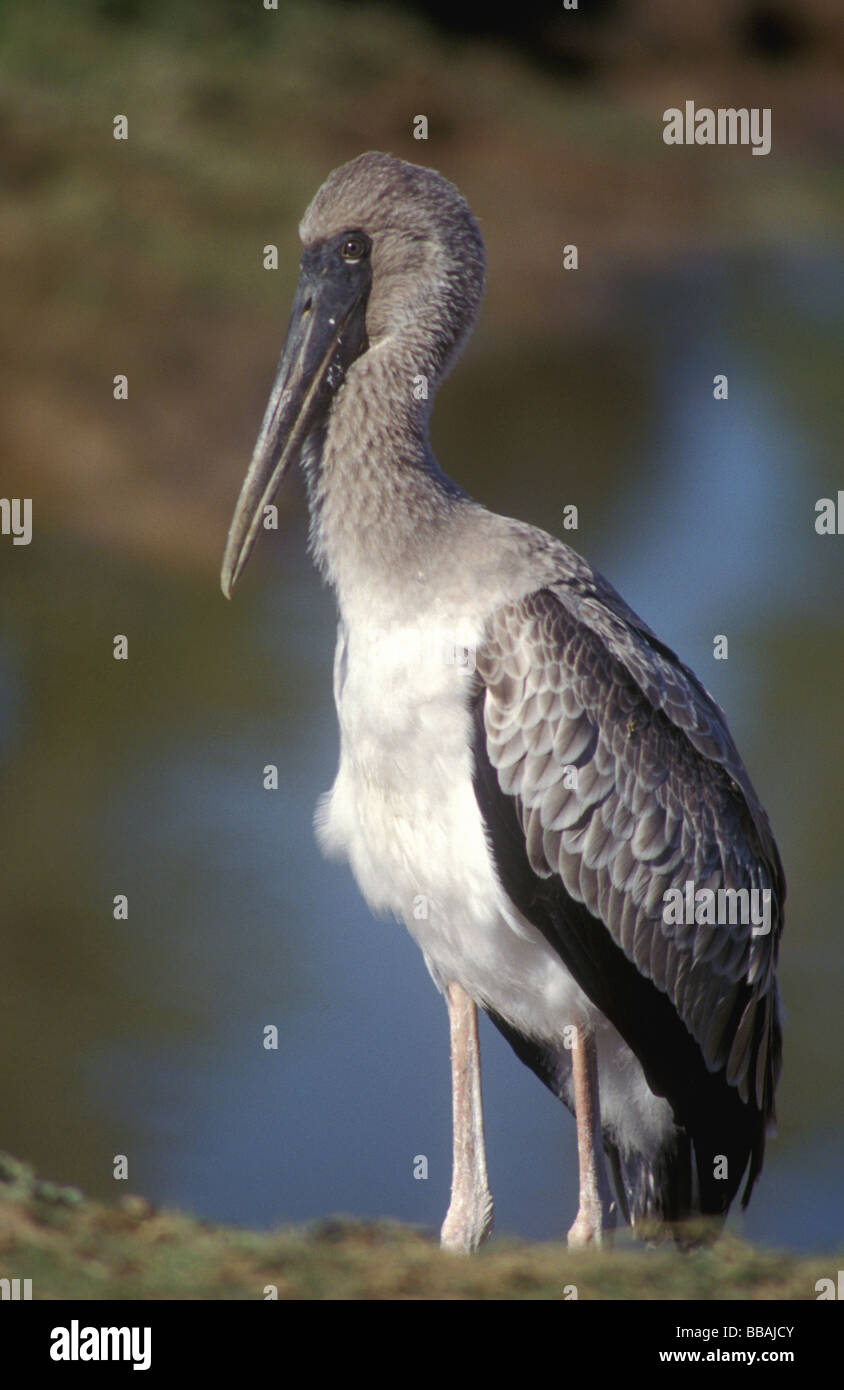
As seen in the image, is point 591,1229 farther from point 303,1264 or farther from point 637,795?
point 637,795

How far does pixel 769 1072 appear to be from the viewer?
3.74 m

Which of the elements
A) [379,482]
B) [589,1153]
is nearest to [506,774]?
[379,482]

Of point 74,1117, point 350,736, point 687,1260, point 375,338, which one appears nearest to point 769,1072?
point 687,1260

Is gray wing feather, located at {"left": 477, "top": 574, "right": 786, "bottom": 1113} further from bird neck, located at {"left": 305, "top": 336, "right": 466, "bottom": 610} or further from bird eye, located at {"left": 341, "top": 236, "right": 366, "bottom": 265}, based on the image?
bird eye, located at {"left": 341, "top": 236, "right": 366, "bottom": 265}

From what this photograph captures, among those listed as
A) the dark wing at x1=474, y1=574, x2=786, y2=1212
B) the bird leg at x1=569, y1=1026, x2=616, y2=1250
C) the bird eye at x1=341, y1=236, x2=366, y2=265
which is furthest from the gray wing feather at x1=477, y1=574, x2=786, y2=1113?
the bird eye at x1=341, y1=236, x2=366, y2=265

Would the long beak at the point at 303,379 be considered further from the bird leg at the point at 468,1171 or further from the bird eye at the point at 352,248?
the bird leg at the point at 468,1171

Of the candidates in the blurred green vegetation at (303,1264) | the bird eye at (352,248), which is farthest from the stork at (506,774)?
the blurred green vegetation at (303,1264)

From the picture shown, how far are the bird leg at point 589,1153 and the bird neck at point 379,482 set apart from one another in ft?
3.44

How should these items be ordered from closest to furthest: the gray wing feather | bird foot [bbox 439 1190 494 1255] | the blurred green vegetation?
the blurred green vegetation, the gray wing feather, bird foot [bbox 439 1190 494 1255]

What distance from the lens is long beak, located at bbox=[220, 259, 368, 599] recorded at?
365 cm

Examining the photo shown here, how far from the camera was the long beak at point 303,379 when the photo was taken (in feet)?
12.0

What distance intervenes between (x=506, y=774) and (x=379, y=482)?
2.15 ft

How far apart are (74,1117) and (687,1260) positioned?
6.13 meters

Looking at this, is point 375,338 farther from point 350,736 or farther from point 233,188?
point 233,188
